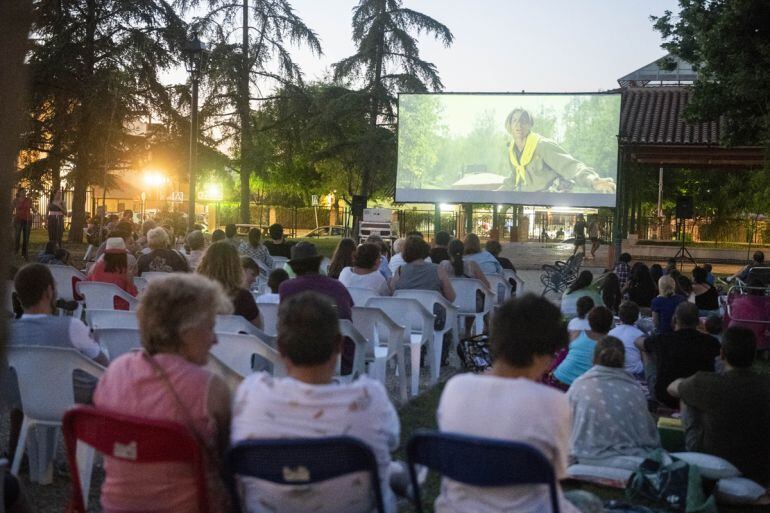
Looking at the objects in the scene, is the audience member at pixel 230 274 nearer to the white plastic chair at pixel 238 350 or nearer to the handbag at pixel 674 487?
the white plastic chair at pixel 238 350

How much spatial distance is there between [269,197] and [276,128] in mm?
28794

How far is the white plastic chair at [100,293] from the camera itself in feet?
26.8

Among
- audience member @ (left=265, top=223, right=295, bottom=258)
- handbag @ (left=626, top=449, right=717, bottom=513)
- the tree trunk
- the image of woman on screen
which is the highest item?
the tree trunk

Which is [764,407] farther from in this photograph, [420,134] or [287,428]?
[420,134]

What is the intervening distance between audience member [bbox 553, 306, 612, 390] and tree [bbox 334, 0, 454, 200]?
99.9ft

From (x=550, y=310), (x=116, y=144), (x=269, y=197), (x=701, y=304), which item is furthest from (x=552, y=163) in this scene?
(x=269, y=197)

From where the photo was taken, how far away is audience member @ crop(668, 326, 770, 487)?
17.2 feet

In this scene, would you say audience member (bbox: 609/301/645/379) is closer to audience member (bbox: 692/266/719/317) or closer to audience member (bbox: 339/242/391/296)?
audience member (bbox: 339/242/391/296)

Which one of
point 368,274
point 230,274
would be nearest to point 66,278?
point 368,274

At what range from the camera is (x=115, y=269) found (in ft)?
27.9

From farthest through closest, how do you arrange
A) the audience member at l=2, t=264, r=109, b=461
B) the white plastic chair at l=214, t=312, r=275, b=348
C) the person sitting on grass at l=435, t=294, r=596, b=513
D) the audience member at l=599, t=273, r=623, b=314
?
1. the audience member at l=599, t=273, r=623, b=314
2. the white plastic chair at l=214, t=312, r=275, b=348
3. the audience member at l=2, t=264, r=109, b=461
4. the person sitting on grass at l=435, t=294, r=596, b=513

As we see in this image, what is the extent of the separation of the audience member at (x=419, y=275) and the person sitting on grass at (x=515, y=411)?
568 cm

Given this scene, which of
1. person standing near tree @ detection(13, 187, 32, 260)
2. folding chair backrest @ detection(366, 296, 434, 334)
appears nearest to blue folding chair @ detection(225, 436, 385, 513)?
folding chair backrest @ detection(366, 296, 434, 334)

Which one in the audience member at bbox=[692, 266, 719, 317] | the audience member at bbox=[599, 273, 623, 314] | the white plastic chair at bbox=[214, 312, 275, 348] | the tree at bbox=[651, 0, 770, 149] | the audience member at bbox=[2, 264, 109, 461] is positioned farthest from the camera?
the tree at bbox=[651, 0, 770, 149]
